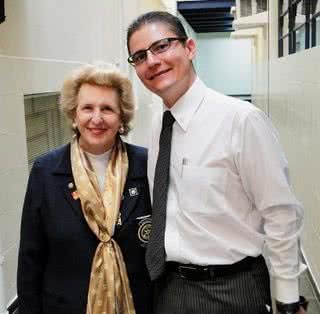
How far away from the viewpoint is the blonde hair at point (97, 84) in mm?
1724

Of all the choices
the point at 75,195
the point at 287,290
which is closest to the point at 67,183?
the point at 75,195

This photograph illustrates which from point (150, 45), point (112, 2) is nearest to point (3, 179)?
point (150, 45)

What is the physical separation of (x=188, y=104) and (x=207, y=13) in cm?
1296

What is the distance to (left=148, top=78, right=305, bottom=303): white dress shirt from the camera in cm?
146

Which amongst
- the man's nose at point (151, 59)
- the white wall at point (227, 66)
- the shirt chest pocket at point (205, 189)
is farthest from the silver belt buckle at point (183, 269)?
the white wall at point (227, 66)

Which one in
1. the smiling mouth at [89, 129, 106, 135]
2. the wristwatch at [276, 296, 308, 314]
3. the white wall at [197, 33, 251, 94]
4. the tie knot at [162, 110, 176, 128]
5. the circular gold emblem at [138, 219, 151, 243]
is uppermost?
the white wall at [197, 33, 251, 94]

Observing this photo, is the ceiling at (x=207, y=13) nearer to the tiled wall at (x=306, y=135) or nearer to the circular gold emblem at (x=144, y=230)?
the tiled wall at (x=306, y=135)

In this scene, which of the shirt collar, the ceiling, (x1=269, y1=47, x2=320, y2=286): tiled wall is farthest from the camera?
the ceiling

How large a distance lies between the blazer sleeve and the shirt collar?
0.58 m

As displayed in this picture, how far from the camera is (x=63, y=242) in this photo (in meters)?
1.70

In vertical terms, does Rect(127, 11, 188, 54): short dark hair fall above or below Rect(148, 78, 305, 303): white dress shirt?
above

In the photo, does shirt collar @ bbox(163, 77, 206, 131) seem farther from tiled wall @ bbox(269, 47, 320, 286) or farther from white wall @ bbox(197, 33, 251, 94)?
white wall @ bbox(197, 33, 251, 94)

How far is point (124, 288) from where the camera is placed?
68.1 inches

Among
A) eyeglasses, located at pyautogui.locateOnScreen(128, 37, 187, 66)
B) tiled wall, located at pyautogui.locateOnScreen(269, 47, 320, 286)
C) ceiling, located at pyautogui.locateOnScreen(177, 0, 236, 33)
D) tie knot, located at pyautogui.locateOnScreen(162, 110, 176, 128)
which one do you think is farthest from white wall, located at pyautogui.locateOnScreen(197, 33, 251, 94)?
eyeglasses, located at pyautogui.locateOnScreen(128, 37, 187, 66)
